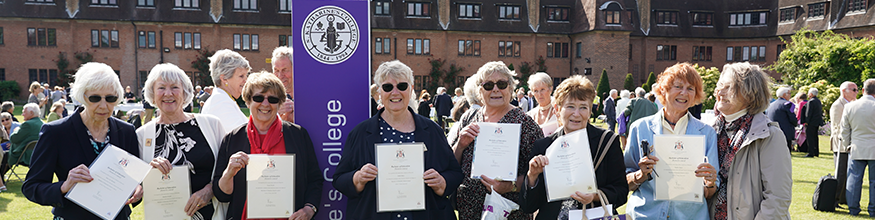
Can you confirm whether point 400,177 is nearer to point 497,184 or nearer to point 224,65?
point 497,184

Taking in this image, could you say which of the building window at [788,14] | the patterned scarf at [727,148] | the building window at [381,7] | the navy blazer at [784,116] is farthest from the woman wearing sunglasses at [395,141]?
the building window at [788,14]

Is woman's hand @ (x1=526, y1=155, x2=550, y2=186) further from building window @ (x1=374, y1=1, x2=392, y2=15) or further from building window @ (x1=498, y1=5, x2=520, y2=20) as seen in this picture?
building window @ (x1=498, y1=5, x2=520, y2=20)

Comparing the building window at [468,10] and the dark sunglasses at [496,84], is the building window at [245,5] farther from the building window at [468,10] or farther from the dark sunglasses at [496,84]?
the dark sunglasses at [496,84]

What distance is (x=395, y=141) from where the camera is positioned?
3.36 m

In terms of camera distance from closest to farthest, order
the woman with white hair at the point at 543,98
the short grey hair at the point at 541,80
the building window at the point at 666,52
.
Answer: the woman with white hair at the point at 543,98 < the short grey hair at the point at 541,80 < the building window at the point at 666,52

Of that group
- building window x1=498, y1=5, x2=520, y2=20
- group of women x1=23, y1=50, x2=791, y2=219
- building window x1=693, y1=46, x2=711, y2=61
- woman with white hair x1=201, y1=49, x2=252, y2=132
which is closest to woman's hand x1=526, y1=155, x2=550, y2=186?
group of women x1=23, y1=50, x2=791, y2=219

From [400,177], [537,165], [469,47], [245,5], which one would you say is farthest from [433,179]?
[245,5]

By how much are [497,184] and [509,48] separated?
38.4 meters

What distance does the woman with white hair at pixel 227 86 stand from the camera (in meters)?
4.26

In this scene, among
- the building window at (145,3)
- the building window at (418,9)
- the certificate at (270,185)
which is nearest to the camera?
the certificate at (270,185)

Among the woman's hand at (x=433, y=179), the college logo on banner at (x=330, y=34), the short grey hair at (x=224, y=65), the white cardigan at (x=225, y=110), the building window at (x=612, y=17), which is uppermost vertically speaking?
the building window at (x=612, y=17)

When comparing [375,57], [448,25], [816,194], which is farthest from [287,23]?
[816,194]

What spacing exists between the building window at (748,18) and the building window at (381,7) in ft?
94.3

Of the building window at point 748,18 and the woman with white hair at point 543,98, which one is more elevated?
the building window at point 748,18
